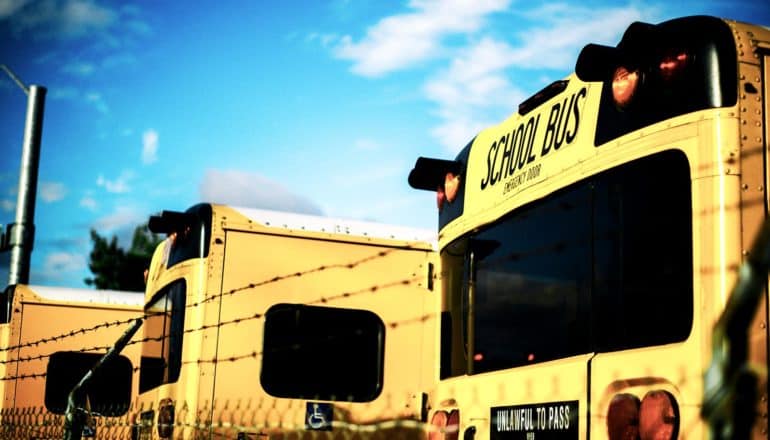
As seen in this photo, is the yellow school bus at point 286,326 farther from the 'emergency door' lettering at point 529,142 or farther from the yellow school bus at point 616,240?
the 'emergency door' lettering at point 529,142

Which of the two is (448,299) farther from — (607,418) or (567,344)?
(607,418)

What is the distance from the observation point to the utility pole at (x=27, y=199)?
13305 mm

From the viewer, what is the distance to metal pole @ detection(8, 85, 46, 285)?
1330cm

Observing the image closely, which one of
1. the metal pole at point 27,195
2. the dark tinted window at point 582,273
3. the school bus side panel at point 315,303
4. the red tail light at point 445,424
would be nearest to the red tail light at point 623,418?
the dark tinted window at point 582,273

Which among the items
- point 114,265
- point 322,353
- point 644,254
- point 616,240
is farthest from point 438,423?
point 114,265

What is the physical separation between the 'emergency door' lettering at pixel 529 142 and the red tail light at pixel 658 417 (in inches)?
48.6

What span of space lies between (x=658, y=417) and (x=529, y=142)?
1650 mm

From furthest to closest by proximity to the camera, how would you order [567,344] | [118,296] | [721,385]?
1. [118,296]
2. [567,344]
3. [721,385]

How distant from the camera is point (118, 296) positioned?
32.5 feet

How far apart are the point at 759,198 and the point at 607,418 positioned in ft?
2.88

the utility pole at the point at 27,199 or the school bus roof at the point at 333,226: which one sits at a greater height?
the utility pole at the point at 27,199

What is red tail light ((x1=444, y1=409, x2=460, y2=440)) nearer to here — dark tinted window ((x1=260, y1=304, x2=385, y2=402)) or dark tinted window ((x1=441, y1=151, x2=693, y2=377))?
dark tinted window ((x1=441, y1=151, x2=693, y2=377))

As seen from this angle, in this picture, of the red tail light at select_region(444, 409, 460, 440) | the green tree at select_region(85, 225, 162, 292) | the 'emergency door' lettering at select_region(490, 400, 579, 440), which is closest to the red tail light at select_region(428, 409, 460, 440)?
the red tail light at select_region(444, 409, 460, 440)

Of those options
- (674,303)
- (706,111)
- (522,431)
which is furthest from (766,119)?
(522,431)
